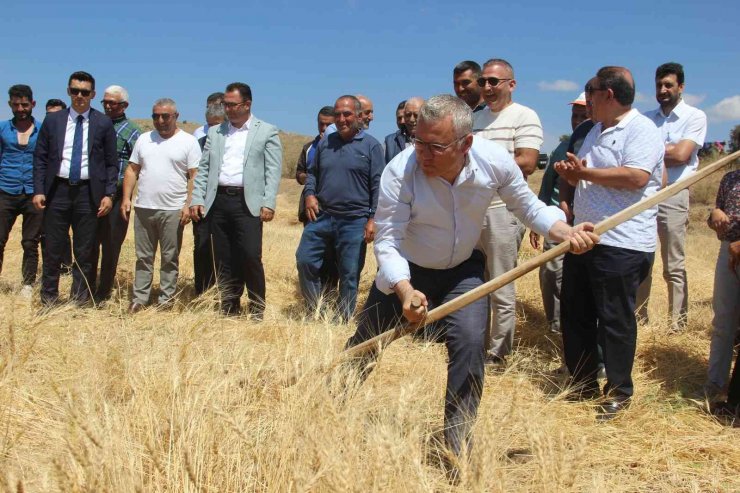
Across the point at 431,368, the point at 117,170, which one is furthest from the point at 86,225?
the point at 431,368

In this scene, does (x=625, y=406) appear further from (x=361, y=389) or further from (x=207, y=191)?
(x=207, y=191)

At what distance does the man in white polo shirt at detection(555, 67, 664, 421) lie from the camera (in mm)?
4383

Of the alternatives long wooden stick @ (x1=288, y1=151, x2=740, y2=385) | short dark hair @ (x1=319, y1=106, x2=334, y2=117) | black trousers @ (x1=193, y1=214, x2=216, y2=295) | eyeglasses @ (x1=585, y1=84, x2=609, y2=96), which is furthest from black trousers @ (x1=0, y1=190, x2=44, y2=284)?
eyeglasses @ (x1=585, y1=84, x2=609, y2=96)

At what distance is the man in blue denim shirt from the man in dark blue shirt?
2.99 m

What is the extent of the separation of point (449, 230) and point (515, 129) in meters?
2.06

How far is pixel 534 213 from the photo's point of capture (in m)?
3.79

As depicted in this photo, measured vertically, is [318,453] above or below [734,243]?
below

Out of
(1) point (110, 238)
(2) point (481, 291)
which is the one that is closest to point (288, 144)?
(1) point (110, 238)

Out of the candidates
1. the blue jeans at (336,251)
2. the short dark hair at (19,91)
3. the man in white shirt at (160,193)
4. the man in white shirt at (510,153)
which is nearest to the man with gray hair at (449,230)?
the man in white shirt at (510,153)

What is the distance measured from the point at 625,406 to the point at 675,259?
2.31 metres

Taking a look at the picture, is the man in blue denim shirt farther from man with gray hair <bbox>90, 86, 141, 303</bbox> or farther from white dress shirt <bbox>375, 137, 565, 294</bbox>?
white dress shirt <bbox>375, 137, 565, 294</bbox>

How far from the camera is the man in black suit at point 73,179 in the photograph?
671 cm

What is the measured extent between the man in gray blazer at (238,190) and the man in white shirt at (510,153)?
7.28 ft

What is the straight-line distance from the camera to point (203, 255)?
23.3ft
